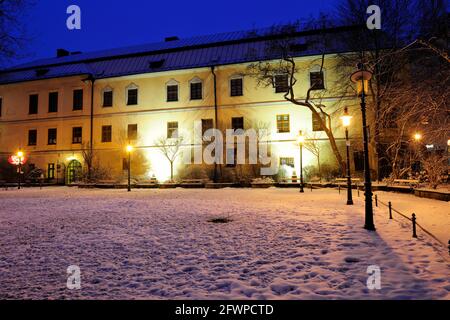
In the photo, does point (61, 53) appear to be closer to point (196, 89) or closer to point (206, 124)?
point (196, 89)

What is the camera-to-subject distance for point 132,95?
3238cm

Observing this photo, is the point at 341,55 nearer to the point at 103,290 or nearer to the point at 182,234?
the point at 182,234

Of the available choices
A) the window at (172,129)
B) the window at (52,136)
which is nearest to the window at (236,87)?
the window at (172,129)

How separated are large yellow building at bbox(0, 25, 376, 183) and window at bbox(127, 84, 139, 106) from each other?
0.11 m

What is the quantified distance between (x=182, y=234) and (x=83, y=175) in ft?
86.0

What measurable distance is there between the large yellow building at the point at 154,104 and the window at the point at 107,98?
0.36 feet

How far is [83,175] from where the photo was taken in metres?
30.1

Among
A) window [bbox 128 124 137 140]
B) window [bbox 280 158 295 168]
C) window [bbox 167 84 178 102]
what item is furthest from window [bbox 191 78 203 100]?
window [bbox 280 158 295 168]

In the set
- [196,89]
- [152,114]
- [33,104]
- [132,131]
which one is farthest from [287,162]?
[33,104]

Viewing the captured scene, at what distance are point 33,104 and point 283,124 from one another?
28.8 metres

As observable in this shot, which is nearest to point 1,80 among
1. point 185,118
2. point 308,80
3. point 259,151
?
point 185,118

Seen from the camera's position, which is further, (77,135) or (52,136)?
(52,136)

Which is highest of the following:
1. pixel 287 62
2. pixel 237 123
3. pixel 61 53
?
pixel 61 53

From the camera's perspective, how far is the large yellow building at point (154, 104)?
A: 27.6 metres
